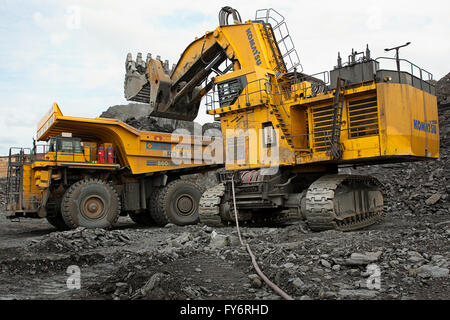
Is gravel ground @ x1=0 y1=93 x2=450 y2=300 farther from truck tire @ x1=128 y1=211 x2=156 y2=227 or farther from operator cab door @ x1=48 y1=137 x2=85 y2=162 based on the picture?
truck tire @ x1=128 y1=211 x2=156 y2=227

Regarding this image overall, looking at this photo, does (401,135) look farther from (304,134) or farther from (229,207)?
(229,207)

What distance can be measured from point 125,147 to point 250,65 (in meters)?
4.35

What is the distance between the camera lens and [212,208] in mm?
10117

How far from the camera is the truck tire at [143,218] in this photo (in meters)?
13.3

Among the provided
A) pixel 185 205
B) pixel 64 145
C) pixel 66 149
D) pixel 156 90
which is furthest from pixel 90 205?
pixel 156 90

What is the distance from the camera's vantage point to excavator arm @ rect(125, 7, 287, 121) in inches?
406

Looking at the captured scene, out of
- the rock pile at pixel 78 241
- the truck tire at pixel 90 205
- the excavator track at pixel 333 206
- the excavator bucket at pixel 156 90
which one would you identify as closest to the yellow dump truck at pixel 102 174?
the truck tire at pixel 90 205

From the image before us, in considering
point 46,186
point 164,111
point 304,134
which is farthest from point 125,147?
point 304,134

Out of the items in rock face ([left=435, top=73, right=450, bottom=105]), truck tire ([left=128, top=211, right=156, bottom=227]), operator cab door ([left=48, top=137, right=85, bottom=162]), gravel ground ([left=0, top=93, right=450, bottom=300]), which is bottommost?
gravel ground ([left=0, top=93, right=450, bottom=300])

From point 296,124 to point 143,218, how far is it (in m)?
6.41

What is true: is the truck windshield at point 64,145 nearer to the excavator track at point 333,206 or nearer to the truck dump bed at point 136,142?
the truck dump bed at point 136,142

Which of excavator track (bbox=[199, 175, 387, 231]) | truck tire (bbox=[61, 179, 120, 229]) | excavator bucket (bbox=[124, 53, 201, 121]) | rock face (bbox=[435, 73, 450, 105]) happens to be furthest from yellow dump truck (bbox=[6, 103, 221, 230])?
rock face (bbox=[435, 73, 450, 105])

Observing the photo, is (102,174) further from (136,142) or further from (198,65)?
(198,65)

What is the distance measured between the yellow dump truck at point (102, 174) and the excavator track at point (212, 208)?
245 cm
